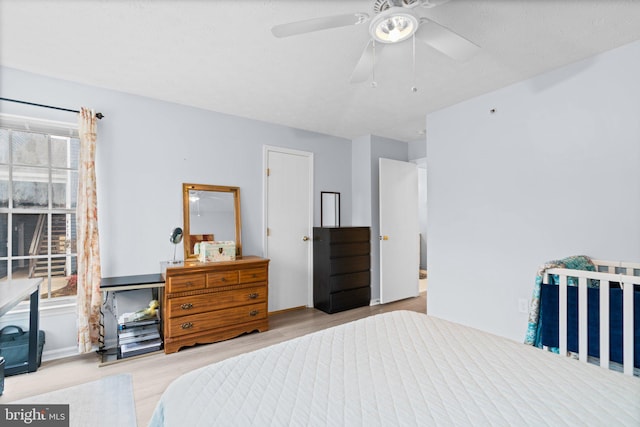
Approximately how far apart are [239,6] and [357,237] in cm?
302

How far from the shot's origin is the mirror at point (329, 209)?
4328 millimetres

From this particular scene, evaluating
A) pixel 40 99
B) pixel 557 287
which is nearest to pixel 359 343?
pixel 557 287

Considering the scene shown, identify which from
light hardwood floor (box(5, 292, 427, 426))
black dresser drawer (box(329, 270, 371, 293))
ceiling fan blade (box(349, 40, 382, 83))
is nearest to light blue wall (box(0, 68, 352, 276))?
light hardwood floor (box(5, 292, 427, 426))

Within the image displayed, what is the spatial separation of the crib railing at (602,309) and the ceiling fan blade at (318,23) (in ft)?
6.35

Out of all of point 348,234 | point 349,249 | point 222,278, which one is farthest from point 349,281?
point 222,278

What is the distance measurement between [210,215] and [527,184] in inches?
124

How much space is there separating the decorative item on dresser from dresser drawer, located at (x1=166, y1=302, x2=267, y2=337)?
3.20ft

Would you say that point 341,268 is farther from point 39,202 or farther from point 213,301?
point 39,202

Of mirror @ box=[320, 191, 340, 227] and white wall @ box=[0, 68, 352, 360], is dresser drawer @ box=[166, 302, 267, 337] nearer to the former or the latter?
white wall @ box=[0, 68, 352, 360]

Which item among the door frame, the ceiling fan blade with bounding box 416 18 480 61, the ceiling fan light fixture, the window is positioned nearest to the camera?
the ceiling fan light fixture

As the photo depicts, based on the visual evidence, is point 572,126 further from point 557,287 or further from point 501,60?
point 557,287

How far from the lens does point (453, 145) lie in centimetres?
326

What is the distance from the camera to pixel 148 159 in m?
3.03

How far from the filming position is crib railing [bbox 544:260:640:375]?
5.41 ft
